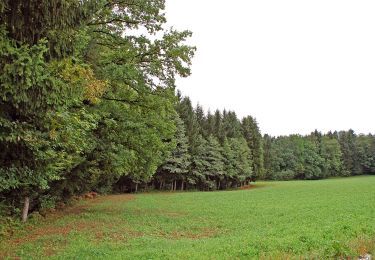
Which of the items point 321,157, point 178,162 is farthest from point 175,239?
point 321,157

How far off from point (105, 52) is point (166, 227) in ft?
30.0

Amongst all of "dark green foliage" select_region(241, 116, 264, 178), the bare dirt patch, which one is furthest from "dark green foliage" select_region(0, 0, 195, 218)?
"dark green foliage" select_region(241, 116, 264, 178)

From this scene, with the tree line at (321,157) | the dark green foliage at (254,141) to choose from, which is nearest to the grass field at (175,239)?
the dark green foliage at (254,141)

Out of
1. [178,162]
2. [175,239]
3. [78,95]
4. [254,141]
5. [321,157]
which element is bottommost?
[175,239]

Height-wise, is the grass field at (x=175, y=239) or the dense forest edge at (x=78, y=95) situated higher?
the dense forest edge at (x=78, y=95)

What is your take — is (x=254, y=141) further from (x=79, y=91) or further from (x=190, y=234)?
(x=79, y=91)

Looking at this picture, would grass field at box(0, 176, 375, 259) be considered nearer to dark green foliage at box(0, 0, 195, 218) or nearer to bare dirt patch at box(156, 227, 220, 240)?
bare dirt patch at box(156, 227, 220, 240)

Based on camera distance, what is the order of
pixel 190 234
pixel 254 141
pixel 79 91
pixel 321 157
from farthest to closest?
pixel 321 157 → pixel 254 141 → pixel 190 234 → pixel 79 91

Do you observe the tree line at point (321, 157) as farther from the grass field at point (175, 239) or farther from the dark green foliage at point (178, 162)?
the grass field at point (175, 239)

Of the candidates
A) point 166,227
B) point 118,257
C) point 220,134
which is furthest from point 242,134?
point 118,257

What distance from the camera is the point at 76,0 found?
20.9 feet

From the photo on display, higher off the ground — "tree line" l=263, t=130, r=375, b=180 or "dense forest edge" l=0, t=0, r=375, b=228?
"tree line" l=263, t=130, r=375, b=180

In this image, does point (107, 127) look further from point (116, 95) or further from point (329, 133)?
point (329, 133)

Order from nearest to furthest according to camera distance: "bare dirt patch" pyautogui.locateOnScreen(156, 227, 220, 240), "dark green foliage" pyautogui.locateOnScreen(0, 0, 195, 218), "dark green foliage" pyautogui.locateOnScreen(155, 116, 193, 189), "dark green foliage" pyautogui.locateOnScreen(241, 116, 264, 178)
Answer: "dark green foliage" pyautogui.locateOnScreen(0, 0, 195, 218)
"bare dirt patch" pyautogui.locateOnScreen(156, 227, 220, 240)
"dark green foliage" pyautogui.locateOnScreen(155, 116, 193, 189)
"dark green foliage" pyautogui.locateOnScreen(241, 116, 264, 178)
